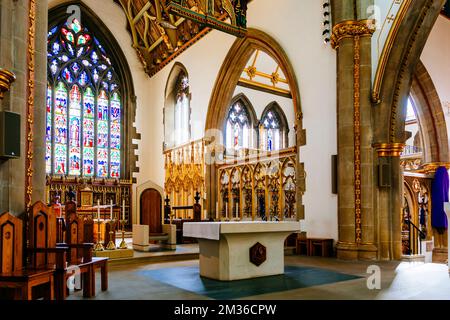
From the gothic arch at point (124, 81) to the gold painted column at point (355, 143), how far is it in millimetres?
8645

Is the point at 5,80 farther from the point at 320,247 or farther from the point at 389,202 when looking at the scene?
the point at 389,202

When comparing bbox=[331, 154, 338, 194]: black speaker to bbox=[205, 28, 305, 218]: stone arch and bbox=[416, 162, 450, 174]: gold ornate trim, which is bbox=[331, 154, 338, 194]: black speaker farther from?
bbox=[416, 162, 450, 174]: gold ornate trim

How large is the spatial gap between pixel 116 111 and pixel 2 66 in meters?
10.8

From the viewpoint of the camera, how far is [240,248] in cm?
537

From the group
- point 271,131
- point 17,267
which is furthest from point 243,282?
point 271,131

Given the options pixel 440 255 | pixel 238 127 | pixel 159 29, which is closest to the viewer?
pixel 440 255

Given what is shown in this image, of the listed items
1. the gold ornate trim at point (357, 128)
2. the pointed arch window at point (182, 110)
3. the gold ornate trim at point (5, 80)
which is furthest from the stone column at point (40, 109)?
the pointed arch window at point (182, 110)

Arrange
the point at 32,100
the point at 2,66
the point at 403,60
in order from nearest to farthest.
Answer: the point at 2,66 < the point at 32,100 < the point at 403,60

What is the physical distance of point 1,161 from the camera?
4207 millimetres

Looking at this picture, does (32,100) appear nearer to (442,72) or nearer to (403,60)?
(403,60)

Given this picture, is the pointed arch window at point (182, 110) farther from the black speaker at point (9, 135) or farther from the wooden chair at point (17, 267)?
the wooden chair at point (17, 267)

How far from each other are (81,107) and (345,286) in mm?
11550

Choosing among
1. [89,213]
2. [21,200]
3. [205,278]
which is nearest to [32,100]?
[21,200]
